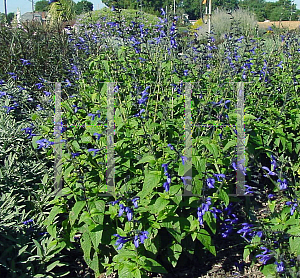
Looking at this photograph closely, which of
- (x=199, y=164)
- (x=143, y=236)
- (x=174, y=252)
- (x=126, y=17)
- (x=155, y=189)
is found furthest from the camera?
(x=126, y=17)

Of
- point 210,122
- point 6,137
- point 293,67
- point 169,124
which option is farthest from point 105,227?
point 293,67

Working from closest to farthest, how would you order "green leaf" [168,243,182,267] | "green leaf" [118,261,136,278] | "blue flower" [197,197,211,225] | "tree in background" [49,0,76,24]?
"green leaf" [118,261,136,278] < "blue flower" [197,197,211,225] < "green leaf" [168,243,182,267] < "tree in background" [49,0,76,24]

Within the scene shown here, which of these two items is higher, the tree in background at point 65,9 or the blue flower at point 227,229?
the tree in background at point 65,9

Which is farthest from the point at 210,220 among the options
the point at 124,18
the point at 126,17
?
the point at 126,17

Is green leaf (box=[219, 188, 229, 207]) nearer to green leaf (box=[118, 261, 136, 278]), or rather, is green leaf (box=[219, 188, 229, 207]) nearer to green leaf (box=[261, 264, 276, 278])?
green leaf (box=[261, 264, 276, 278])

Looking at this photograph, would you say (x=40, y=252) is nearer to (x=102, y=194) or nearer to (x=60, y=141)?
(x=102, y=194)

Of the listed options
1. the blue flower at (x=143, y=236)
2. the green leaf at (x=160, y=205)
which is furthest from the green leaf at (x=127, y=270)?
the green leaf at (x=160, y=205)

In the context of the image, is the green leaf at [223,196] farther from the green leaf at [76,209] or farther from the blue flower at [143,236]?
the green leaf at [76,209]

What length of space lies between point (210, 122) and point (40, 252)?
1.77 metres

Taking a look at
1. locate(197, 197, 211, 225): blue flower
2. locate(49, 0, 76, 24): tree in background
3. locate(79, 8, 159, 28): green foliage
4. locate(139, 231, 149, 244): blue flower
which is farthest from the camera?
locate(49, 0, 76, 24): tree in background

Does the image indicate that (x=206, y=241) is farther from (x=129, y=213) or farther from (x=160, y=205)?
(x=129, y=213)

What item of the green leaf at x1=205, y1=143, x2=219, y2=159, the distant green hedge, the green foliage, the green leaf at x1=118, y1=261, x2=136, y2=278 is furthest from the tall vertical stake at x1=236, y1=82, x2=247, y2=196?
the distant green hedge

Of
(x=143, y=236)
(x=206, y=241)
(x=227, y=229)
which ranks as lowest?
(x=227, y=229)

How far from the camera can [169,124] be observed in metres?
3.22
